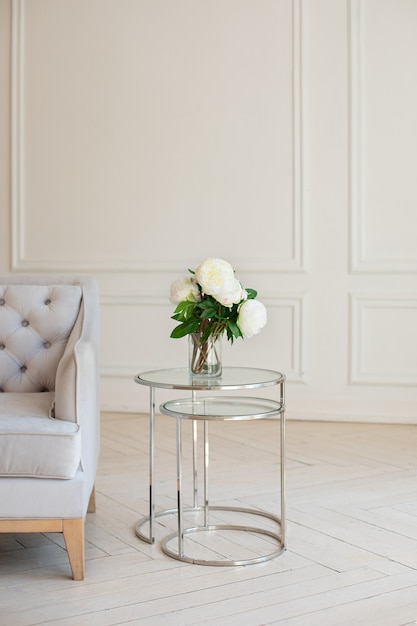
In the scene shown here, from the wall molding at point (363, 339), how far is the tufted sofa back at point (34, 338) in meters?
2.14

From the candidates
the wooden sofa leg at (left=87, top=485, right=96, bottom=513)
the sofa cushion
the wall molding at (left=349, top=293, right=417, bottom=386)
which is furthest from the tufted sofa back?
the wall molding at (left=349, top=293, right=417, bottom=386)

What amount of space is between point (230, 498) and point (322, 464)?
2.26ft

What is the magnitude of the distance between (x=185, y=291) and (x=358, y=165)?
7.93ft

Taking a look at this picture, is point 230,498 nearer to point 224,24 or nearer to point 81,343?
point 81,343

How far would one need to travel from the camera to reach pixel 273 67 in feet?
15.3

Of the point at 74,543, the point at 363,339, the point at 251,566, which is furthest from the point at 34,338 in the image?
the point at 363,339

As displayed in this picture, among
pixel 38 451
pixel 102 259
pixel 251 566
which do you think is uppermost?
pixel 102 259

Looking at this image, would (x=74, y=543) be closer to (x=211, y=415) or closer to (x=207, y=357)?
(x=211, y=415)

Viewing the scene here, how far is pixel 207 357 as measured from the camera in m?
2.48

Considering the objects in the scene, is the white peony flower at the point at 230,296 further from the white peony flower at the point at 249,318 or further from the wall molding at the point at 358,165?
the wall molding at the point at 358,165

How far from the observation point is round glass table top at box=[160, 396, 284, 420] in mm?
2330

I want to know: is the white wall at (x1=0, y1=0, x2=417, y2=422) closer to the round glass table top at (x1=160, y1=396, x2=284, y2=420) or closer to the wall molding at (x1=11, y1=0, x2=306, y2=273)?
the wall molding at (x1=11, y1=0, x2=306, y2=273)

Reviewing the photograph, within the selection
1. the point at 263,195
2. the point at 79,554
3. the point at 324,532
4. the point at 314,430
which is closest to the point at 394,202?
the point at 263,195

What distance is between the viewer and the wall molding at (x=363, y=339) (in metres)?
4.56
